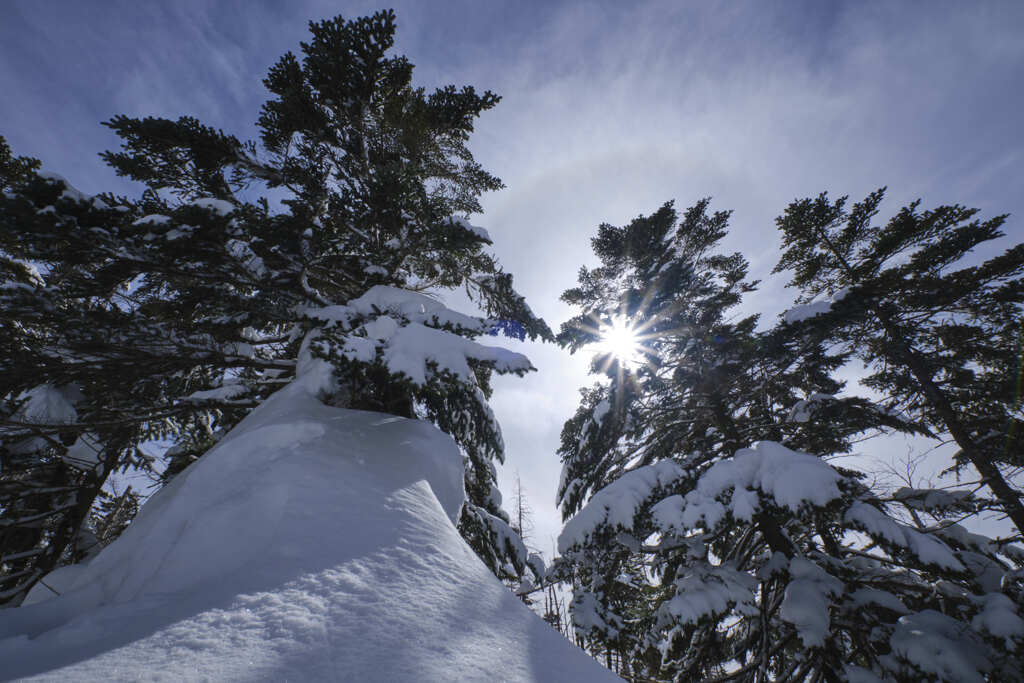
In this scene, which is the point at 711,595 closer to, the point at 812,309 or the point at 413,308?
the point at 812,309

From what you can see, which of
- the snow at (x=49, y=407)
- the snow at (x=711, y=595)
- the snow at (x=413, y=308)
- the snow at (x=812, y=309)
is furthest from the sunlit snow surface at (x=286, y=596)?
the snow at (x=812, y=309)

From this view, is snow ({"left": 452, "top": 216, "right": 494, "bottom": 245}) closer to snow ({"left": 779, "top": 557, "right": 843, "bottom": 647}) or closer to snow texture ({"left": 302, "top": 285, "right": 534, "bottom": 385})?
snow texture ({"left": 302, "top": 285, "right": 534, "bottom": 385})

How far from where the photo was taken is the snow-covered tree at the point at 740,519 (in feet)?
11.4

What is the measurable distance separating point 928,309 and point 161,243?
1472 centimetres

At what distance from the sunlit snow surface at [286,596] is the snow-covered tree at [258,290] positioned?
109cm

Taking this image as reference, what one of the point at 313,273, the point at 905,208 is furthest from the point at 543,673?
the point at 905,208

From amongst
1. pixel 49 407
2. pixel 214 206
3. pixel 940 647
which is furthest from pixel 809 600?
pixel 49 407

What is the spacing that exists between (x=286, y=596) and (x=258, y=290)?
449 centimetres

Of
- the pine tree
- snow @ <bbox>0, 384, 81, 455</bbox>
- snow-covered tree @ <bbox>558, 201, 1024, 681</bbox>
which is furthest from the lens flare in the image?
snow @ <bbox>0, 384, 81, 455</bbox>

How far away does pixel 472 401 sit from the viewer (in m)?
4.74

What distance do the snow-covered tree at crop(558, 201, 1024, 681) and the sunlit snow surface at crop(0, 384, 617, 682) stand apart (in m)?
2.73

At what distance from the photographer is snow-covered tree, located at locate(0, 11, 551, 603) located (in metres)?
3.48

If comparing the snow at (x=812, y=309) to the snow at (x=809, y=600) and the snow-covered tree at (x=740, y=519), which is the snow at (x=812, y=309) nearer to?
the snow-covered tree at (x=740, y=519)

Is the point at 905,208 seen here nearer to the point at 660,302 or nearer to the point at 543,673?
the point at 660,302
